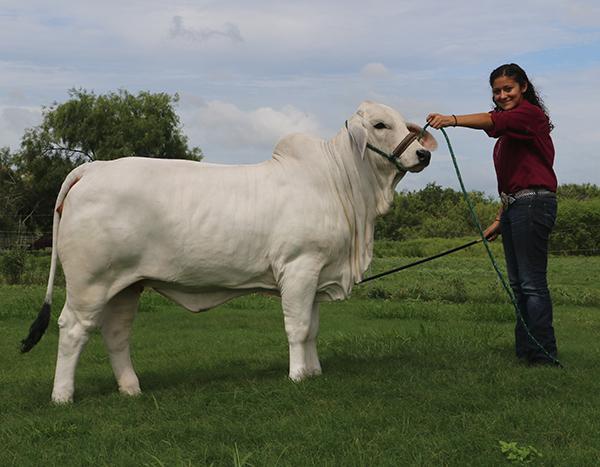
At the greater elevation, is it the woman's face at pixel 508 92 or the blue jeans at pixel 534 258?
the woman's face at pixel 508 92

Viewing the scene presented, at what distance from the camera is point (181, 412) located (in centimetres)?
531

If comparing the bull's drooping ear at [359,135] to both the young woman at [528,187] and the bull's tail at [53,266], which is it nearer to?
the young woman at [528,187]

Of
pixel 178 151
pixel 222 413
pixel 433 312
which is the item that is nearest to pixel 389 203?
pixel 222 413

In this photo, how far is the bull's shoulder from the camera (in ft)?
20.7

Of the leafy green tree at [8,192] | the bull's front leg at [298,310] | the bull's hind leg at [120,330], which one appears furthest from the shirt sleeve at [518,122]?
the leafy green tree at [8,192]

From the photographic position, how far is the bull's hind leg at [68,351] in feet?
19.2

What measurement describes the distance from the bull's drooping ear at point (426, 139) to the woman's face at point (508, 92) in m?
0.66

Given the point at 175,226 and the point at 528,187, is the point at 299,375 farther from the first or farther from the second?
the point at 528,187

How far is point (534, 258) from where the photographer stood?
6344 mm

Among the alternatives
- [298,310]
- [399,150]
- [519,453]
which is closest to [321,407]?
[298,310]

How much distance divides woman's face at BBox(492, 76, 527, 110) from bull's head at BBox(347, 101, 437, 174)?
748 millimetres

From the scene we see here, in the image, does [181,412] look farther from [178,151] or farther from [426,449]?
[178,151]

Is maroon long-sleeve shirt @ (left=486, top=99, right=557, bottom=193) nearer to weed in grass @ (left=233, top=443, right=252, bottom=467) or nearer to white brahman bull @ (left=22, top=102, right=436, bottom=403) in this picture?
white brahman bull @ (left=22, top=102, right=436, bottom=403)

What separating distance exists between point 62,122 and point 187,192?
117 ft
